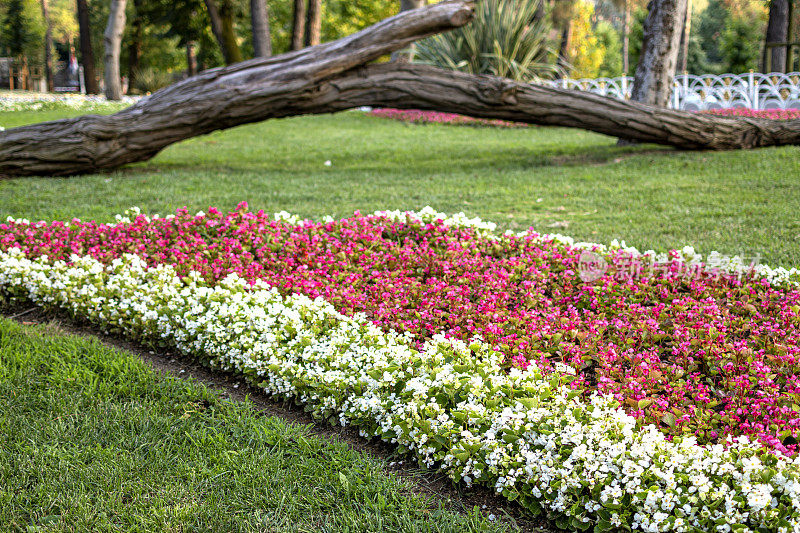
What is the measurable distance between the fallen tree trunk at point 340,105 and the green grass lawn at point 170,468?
5.53m

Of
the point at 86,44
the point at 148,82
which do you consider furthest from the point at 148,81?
the point at 86,44

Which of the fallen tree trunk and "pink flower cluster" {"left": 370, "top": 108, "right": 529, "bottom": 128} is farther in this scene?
"pink flower cluster" {"left": 370, "top": 108, "right": 529, "bottom": 128}

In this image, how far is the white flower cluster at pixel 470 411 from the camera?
2.05 metres

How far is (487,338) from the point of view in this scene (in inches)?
129

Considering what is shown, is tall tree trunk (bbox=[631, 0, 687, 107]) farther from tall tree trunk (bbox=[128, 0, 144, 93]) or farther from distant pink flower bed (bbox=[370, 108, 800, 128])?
tall tree trunk (bbox=[128, 0, 144, 93])

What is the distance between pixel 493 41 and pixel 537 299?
39.8ft

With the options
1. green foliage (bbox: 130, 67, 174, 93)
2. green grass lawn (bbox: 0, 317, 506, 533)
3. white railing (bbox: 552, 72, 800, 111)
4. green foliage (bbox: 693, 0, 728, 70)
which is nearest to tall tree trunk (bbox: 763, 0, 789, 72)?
white railing (bbox: 552, 72, 800, 111)

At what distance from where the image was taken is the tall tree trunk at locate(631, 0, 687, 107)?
9320 millimetres

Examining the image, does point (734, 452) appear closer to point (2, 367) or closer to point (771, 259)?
point (771, 259)

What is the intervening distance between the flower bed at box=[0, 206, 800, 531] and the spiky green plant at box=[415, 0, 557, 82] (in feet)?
33.5

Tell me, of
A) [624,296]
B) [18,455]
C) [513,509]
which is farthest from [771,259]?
[18,455]

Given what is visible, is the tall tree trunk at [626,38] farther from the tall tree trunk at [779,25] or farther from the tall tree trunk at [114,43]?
the tall tree trunk at [114,43]

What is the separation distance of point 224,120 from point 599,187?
15.2 feet

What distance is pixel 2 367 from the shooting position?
321cm
